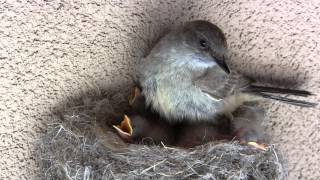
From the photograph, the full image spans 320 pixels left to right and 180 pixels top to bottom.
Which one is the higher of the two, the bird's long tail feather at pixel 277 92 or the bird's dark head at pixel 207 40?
the bird's dark head at pixel 207 40

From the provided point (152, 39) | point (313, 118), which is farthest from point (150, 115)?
point (313, 118)

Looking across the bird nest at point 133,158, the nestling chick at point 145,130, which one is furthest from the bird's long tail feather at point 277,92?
the nestling chick at point 145,130

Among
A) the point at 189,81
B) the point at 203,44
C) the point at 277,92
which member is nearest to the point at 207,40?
the point at 203,44

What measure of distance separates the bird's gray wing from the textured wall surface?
7 centimetres

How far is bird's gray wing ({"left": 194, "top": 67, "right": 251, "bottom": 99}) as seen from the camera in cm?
158

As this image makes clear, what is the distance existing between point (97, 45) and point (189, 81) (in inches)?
12.3

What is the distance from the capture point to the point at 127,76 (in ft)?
5.44

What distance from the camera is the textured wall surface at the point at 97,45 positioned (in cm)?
153

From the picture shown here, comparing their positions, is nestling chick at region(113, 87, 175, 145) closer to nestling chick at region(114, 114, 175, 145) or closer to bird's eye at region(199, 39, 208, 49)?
nestling chick at region(114, 114, 175, 145)

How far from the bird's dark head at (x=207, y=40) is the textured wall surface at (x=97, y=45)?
0.12 metres

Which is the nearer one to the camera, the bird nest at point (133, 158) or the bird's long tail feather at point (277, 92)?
the bird nest at point (133, 158)

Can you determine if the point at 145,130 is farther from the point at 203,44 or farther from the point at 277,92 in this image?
the point at 277,92

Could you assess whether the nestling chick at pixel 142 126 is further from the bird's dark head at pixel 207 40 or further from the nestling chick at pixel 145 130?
the bird's dark head at pixel 207 40

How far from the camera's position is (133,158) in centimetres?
144
